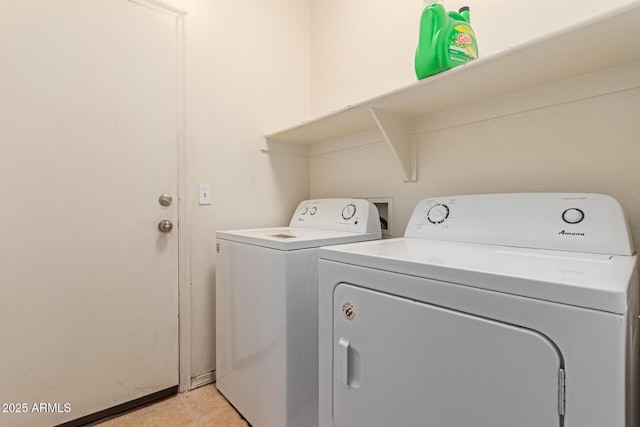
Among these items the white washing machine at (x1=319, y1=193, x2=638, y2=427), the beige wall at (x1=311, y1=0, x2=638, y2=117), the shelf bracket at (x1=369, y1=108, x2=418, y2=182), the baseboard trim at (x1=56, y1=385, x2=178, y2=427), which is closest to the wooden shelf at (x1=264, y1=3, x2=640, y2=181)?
the shelf bracket at (x1=369, y1=108, x2=418, y2=182)

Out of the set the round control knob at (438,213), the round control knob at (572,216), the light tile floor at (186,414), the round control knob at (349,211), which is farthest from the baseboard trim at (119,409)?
the round control knob at (572,216)

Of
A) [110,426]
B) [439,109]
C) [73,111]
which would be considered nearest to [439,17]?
[439,109]

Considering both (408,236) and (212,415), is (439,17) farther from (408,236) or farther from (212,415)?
(212,415)

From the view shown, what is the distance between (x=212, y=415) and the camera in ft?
4.98

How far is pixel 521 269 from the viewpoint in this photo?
0.66 meters

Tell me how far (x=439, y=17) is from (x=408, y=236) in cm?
86

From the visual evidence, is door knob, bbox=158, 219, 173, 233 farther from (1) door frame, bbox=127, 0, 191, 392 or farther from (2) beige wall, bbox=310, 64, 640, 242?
(2) beige wall, bbox=310, 64, 640, 242

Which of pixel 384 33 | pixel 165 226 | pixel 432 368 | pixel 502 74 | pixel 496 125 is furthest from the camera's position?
pixel 384 33

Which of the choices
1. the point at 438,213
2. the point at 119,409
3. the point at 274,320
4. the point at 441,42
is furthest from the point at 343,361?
the point at 119,409

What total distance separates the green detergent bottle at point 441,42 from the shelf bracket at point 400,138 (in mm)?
297

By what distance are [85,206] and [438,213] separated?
1.62m

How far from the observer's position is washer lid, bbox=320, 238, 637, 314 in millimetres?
528

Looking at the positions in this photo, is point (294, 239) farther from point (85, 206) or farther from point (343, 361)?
point (85, 206)

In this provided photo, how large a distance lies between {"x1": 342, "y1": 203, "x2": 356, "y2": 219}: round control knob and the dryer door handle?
2.61 ft
